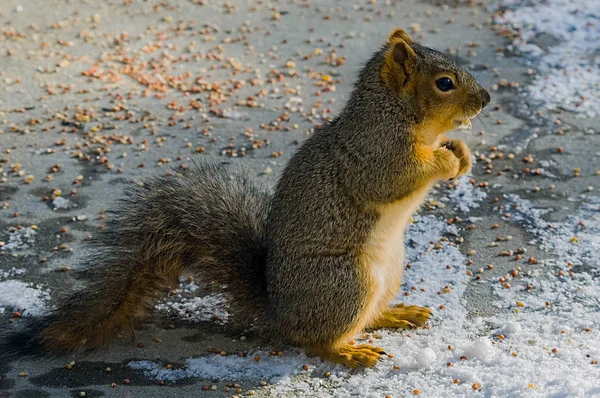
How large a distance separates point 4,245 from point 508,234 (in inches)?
89.2


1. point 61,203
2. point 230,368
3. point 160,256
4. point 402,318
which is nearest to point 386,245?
point 402,318

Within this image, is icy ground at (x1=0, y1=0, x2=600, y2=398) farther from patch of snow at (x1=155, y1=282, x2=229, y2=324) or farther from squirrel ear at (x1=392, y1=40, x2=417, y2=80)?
squirrel ear at (x1=392, y1=40, x2=417, y2=80)

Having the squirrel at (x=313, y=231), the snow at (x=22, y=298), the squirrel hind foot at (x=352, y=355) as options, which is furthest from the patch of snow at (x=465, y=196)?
the snow at (x=22, y=298)

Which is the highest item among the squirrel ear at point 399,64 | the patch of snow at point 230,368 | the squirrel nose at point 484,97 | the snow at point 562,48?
the snow at point 562,48

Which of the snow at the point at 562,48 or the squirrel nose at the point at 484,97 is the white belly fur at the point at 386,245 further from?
the snow at the point at 562,48

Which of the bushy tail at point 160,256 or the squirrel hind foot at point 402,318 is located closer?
the bushy tail at point 160,256

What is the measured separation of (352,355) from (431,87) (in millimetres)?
1004

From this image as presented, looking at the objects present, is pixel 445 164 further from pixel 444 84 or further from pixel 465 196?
pixel 465 196

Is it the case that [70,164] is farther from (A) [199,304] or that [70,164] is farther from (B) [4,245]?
(A) [199,304]

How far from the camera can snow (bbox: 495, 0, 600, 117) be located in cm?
→ 520

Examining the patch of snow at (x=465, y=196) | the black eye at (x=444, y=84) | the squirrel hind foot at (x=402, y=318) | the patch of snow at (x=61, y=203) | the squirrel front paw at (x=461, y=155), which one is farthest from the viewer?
the patch of snow at (x=465, y=196)

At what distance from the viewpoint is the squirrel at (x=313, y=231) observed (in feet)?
9.73

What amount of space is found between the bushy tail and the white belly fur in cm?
41

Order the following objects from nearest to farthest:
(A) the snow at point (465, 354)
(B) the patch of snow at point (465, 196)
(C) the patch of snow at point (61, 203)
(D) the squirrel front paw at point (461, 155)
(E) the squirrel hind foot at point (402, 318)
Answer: (A) the snow at point (465, 354)
(D) the squirrel front paw at point (461, 155)
(E) the squirrel hind foot at point (402, 318)
(C) the patch of snow at point (61, 203)
(B) the patch of snow at point (465, 196)
